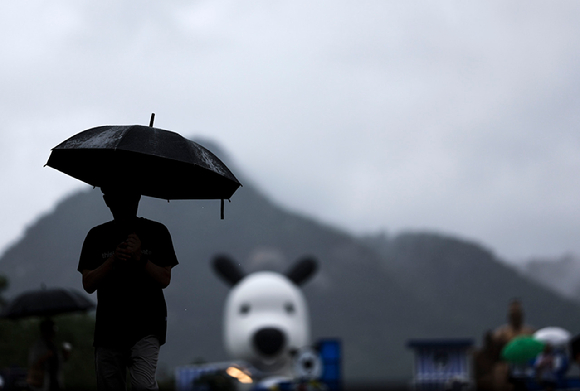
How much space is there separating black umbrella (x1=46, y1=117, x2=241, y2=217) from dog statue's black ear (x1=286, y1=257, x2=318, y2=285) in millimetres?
7158

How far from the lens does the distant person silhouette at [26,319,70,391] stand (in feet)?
19.3

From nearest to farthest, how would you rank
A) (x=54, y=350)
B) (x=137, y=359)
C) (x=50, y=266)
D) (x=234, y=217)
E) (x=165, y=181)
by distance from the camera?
1. (x=137, y=359)
2. (x=165, y=181)
3. (x=54, y=350)
4. (x=50, y=266)
5. (x=234, y=217)

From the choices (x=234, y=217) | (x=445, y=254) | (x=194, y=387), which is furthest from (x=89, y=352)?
(x=234, y=217)

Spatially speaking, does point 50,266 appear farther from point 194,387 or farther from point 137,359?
point 137,359

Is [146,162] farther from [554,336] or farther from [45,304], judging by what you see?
[554,336]

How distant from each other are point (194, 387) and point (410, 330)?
24.1 meters

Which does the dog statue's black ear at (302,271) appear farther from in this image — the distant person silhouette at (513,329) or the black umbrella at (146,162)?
the black umbrella at (146,162)

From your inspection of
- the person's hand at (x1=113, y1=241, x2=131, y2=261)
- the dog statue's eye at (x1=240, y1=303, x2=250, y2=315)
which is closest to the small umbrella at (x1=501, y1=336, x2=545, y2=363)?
the dog statue's eye at (x1=240, y1=303, x2=250, y2=315)

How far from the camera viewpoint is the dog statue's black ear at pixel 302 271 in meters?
10.8

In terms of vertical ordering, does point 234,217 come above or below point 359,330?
above

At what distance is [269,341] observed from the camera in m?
9.47

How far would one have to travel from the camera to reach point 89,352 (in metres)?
13.6

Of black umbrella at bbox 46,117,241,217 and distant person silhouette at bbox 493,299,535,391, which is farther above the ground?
black umbrella at bbox 46,117,241,217

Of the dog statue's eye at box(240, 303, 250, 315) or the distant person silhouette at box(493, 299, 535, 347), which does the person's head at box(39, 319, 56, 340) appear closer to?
the dog statue's eye at box(240, 303, 250, 315)
